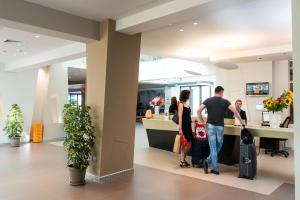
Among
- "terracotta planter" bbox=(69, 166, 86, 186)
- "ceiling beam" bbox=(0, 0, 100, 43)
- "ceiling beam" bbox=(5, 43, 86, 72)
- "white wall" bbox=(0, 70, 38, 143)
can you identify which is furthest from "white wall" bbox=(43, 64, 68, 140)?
"terracotta planter" bbox=(69, 166, 86, 186)

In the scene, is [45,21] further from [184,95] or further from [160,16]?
[184,95]

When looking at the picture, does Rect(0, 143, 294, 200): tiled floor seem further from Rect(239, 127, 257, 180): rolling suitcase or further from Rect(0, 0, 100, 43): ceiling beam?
Rect(0, 0, 100, 43): ceiling beam

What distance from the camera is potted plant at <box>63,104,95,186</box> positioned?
4324mm

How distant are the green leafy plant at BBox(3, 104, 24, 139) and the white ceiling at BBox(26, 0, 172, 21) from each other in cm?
576

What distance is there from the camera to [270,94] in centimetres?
852

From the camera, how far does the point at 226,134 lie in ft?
18.0

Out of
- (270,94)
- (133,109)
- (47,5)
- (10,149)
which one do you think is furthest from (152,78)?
(47,5)

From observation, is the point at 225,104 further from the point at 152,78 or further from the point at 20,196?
the point at 152,78

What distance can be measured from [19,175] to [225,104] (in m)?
4.11

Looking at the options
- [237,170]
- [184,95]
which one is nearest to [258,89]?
[237,170]

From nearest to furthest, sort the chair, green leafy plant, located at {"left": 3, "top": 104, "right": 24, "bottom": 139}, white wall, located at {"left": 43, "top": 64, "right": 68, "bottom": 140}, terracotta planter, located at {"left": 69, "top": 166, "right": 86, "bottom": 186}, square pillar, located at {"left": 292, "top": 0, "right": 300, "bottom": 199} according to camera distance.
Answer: square pillar, located at {"left": 292, "top": 0, "right": 300, "bottom": 199} < terracotta planter, located at {"left": 69, "top": 166, "right": 86, "bottom": 186} < the chair < green leafy plant, located at {"left": 3, "top": 104, "right": 24, "bottom": 139} < white wall, located at {"left": 43, "top": 64, "right": 68, "bottom": 140}

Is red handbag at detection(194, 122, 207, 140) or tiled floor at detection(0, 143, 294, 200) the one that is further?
red handbag at detection(194, 122, 207, 140)

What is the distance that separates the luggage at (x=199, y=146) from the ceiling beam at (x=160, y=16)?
2.33 metres

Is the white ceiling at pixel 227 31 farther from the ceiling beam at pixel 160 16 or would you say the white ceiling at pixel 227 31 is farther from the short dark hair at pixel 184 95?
the short dark hair at pixel 184 95
